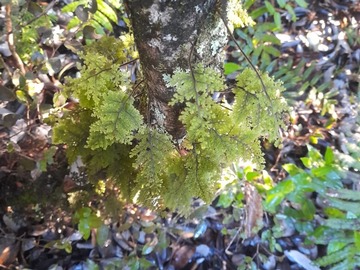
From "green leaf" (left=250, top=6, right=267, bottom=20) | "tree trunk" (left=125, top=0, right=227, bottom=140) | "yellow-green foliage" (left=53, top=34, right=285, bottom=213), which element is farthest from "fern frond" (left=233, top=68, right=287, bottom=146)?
"green leaf" (left=250, top=6, right=267, bottom=20)

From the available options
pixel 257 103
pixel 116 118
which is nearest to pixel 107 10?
pixel 116 118

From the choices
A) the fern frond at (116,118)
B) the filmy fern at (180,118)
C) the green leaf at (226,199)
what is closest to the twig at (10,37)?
the filmy fern at (180,118)

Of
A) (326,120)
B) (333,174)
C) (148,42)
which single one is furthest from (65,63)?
(326,120)

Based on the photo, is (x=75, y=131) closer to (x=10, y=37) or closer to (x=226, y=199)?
(x=10, y=37)

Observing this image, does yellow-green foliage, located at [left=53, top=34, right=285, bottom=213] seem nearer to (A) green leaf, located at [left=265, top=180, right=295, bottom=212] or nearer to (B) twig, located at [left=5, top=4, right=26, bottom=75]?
(B) twig, located at [left=5, top=4, right=26, bottom=75]

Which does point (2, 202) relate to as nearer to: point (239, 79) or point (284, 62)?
point (239, 79)
